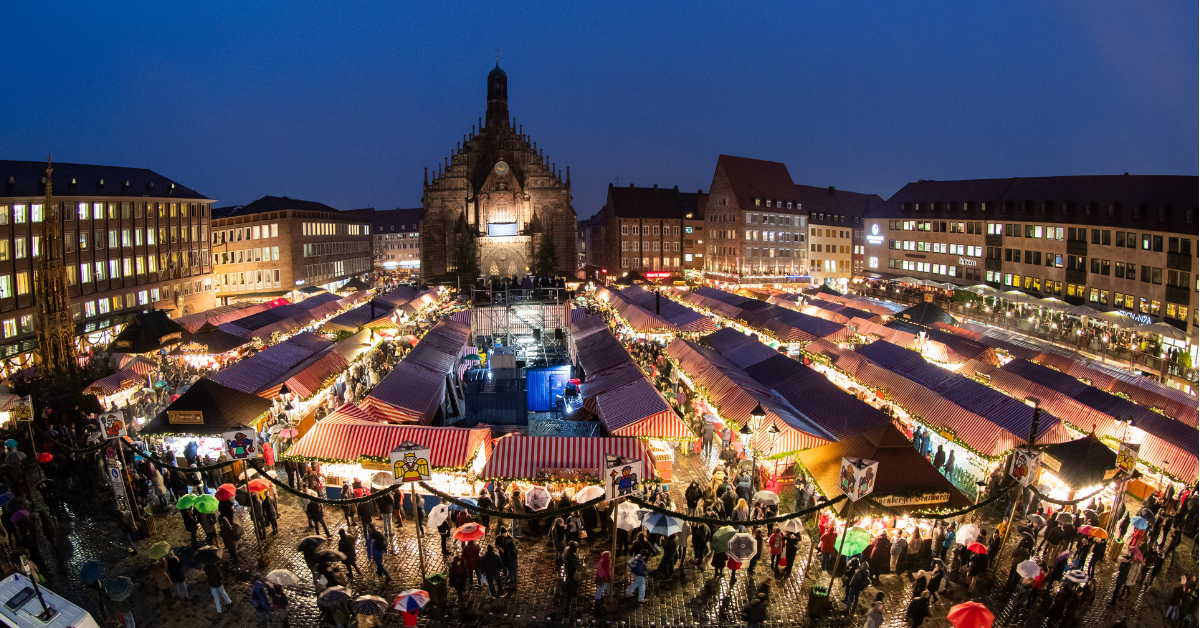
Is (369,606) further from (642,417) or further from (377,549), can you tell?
(642,417)

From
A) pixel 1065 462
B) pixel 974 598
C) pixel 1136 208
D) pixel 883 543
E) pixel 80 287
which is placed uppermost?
pixel 1136 208

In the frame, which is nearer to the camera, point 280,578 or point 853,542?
point 280,578

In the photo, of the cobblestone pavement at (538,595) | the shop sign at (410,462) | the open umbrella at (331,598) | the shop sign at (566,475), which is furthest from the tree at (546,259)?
the open umbrella at (331,598)

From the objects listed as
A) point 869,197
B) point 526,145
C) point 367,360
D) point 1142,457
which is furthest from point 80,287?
point 869,197

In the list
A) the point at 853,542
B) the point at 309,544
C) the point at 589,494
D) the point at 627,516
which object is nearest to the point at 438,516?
the point at 309,544

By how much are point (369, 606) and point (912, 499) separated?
8.79 metres

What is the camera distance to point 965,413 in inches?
609

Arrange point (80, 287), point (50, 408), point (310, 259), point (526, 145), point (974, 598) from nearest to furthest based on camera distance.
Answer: point (974, 598)
point (50, 408)
point (80, 287)
point (310, 259)
point (526, 145)

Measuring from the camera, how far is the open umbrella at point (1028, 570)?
9891 mm

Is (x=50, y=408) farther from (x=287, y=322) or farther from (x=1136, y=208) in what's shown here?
(x=1136, y=208)

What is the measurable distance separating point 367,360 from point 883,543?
71.5 feet

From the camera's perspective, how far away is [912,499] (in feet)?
38.2

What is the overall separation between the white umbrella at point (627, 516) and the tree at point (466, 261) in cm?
5277

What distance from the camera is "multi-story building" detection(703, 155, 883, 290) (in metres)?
70.6
